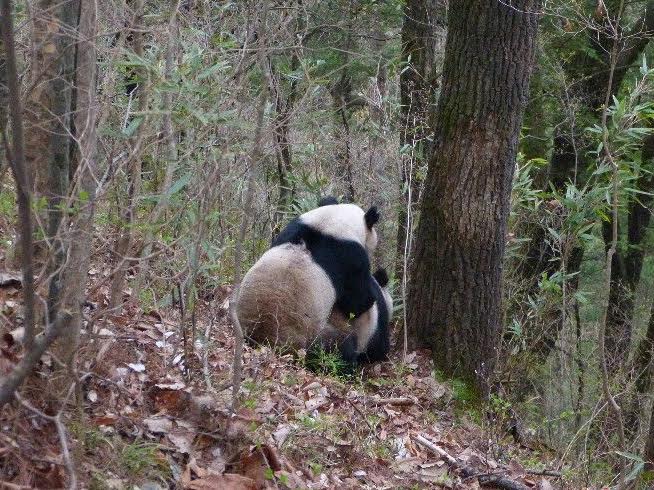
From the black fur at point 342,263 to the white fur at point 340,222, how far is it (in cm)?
6

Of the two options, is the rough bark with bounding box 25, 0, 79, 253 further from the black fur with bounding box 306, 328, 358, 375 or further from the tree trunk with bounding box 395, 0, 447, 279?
the tree trunk with bounding box 395, 0, 447, 279

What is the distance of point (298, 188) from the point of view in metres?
10.5

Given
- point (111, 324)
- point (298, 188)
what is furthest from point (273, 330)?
point (298, 188)

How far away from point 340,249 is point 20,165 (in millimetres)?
4819

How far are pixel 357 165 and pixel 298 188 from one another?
83 centimetres

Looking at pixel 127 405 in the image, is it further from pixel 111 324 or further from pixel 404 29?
pixel 404 29

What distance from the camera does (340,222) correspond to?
7.58 meters

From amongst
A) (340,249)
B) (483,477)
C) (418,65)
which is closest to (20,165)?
(483,477)

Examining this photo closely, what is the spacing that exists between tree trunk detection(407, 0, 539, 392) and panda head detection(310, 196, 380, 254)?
0.69 m

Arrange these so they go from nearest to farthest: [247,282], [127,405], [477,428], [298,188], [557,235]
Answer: [127,405]
[477,428]
[247,282]
[557,235]
[298,188]

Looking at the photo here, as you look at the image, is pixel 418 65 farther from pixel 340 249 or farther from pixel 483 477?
pixel 483 477

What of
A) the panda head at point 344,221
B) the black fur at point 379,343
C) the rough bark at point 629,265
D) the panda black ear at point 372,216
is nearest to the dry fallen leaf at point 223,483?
the panda head at point 344,221

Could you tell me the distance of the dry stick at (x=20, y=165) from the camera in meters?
2.66

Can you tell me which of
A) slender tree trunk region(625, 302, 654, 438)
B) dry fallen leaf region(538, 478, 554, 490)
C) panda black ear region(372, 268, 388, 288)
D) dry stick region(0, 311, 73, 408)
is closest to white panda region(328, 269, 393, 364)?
panda black ear region(372, 268, 388, 288)
